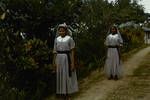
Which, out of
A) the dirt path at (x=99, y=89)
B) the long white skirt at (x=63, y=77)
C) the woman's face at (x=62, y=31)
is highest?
the woman's face at (x=62, y=31)

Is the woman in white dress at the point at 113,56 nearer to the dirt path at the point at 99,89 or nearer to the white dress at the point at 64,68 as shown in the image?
the dirt path at the point at 99,89

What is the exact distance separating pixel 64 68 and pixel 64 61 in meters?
0.19

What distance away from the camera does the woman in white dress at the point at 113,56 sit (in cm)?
1340

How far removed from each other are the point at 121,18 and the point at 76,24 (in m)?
13.0

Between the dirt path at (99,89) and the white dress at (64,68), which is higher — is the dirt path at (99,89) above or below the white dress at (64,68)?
below

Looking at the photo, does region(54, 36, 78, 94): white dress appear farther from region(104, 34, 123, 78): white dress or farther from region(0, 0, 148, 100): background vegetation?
region(104, 34, 123, 78): white dress

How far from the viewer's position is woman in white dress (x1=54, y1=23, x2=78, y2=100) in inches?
402

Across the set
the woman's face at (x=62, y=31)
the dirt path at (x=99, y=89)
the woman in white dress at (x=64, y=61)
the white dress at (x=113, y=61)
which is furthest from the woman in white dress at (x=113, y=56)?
the woman's face at (x=62, y=31)

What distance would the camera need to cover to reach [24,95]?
10922mm

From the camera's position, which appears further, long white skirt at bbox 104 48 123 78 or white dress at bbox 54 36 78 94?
long white skirt at bbox 104 48 123 78

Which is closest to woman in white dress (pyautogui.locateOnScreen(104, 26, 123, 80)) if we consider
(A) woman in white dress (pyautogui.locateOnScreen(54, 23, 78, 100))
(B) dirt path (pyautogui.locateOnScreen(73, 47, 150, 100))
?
(B) dirt path (pyautogui.locateOnScreen(73, 47, 150, 100))

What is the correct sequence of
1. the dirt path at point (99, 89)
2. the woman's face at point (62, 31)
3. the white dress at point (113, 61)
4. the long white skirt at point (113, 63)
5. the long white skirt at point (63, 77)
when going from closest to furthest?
1. the woman's face at point (62, 31)
2. the long white skirt at point (63, 77)
3. the dirt path at point (99, 89)
4. the white dress at point (113, 61)
5. the long white skirt at point (113, 63)

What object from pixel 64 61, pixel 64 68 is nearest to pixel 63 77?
pixel 64 68

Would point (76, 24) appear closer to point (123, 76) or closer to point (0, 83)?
point (123, 76)
